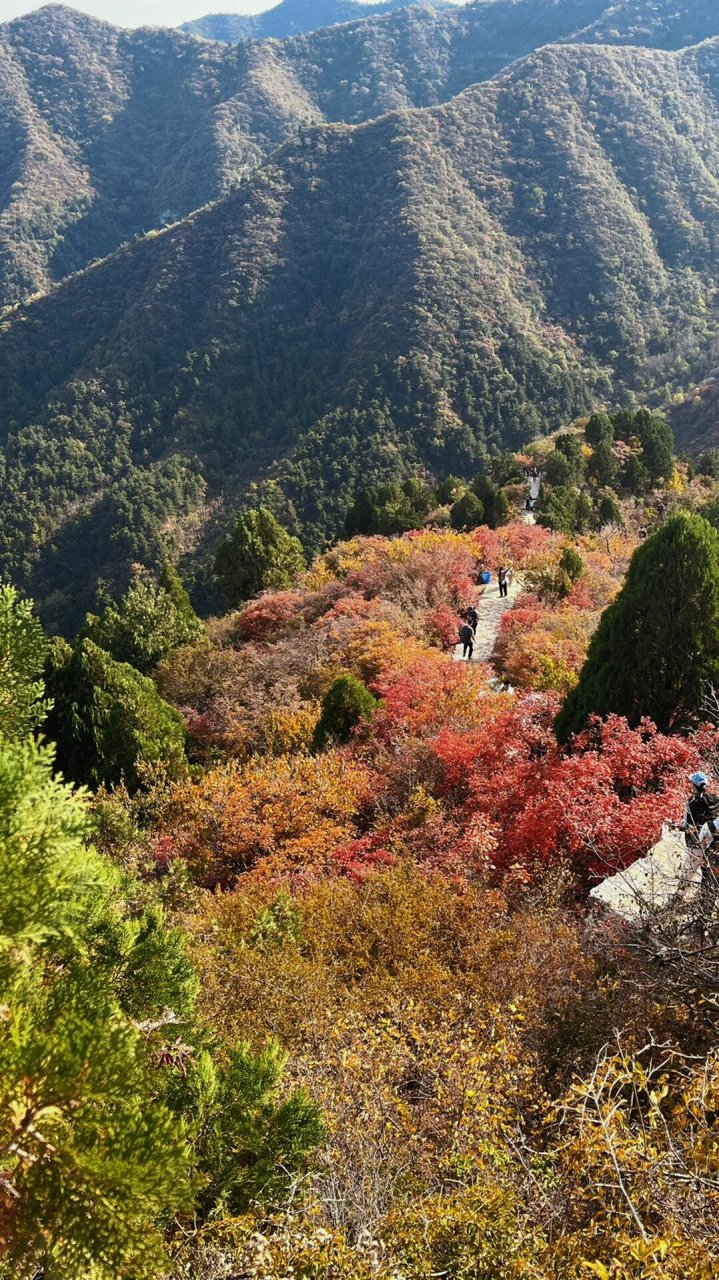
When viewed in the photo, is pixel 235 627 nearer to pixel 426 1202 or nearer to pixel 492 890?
pixel 492 890

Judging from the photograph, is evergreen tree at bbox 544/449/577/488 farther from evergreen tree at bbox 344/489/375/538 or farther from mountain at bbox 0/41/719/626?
mountain at bbox 0/41/719/626

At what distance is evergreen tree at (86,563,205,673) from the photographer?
2003 centimetres

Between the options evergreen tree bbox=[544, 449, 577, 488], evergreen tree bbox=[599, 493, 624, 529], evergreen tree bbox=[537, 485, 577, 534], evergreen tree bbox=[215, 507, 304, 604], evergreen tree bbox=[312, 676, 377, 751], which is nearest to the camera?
evergreen tree bbox=[312, 676, 377, 751]

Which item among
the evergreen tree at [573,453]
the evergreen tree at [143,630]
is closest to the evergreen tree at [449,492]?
the evergreen tree at [573,453]

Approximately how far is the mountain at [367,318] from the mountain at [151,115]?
54.1m

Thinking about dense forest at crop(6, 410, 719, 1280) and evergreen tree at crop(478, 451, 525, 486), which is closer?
dense forest at crop(6, 410, 719, 1280)

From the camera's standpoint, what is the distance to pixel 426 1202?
3.55 metres

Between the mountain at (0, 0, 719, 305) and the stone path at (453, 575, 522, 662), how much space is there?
137 meters

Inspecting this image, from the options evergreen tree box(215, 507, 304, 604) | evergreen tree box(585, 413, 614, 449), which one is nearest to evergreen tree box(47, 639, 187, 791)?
evergreen tree box(215, 507, 304, 604)

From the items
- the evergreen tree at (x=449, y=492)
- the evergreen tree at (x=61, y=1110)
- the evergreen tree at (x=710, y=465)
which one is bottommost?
the evergreen tree at (x=710, y=465)

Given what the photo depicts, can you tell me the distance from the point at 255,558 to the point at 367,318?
6528 cm

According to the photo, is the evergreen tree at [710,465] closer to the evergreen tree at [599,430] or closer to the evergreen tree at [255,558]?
the evergreen tree at [599,430]

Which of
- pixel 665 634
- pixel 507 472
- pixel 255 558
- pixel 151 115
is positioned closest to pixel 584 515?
pixel 507 472

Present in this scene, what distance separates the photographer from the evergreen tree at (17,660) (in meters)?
2.93
